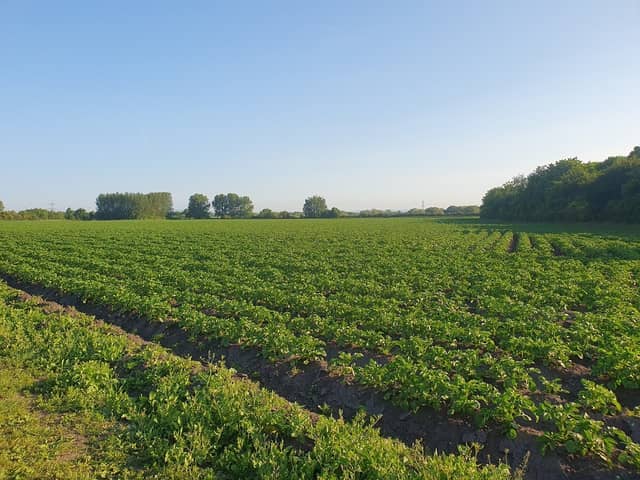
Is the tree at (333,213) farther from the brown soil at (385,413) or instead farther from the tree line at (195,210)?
the brown soil at (385,413)

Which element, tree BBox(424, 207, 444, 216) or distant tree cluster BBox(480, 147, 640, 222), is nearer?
distant tree cluster BBox(480, 147, 640, 222)

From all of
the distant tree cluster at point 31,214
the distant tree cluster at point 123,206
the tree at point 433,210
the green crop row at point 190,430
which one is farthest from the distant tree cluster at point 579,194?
the distant tree cluster at point 31,214

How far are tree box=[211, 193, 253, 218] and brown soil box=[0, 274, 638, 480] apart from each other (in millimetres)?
139110

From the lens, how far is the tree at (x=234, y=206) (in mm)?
144750

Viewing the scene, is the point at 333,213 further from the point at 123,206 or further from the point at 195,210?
the point at 123,206

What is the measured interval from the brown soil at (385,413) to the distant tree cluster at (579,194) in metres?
56.6

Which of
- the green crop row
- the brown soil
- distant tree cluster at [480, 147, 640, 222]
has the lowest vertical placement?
the brown soil

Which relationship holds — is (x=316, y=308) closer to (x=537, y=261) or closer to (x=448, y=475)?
(x=448, y=475)

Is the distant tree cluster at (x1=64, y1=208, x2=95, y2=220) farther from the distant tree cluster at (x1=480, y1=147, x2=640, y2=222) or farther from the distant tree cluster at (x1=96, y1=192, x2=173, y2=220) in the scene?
the distant tree cluster at (x1=480, y1=147, x2=640, y2=222)

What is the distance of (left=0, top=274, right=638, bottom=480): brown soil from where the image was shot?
14.6 feet

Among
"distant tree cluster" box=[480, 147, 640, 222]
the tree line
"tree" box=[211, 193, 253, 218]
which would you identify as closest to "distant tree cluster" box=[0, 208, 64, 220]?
the tree line

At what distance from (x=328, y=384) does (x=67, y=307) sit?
32.5 ft

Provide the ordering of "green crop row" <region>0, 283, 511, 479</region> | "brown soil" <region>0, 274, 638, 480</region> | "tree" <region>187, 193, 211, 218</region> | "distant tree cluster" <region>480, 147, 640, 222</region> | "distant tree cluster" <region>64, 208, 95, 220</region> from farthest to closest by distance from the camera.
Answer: "tree" <region>187, 193, 211, 218</region>
"distant tree cluster" <region>64, 208, 95, 220</region>
"distant tree cluster" <region>480, 147, 640, 222</region>
"brown soil" <region>0, 274, 638, 480</region>
"green crop row" <region>0, 283, 511, 479</region>

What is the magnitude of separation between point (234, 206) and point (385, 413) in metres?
146
